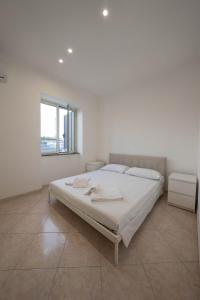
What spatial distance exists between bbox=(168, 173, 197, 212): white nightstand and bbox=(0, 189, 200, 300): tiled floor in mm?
309

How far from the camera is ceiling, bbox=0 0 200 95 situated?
5.08 feet

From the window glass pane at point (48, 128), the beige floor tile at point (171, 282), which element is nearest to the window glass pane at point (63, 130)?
the window glass pane at point (48, 128)

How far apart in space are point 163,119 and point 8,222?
12.0ft

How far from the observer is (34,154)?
2.96 meters

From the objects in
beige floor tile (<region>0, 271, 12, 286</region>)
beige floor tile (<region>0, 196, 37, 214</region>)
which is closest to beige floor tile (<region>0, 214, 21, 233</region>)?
beige floor tile (<region>0, 196, 37, 214</region>)

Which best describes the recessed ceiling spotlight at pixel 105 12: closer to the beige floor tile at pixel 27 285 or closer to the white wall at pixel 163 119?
the white wall at pixel 163 119

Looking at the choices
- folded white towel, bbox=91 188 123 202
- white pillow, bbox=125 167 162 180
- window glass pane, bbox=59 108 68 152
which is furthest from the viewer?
window glass pane, bbox=59 108 68 152

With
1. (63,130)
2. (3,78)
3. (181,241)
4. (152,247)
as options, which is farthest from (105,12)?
(181,241)

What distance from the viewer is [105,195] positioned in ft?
5.84

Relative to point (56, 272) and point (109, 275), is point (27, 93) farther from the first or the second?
point (109, 275)

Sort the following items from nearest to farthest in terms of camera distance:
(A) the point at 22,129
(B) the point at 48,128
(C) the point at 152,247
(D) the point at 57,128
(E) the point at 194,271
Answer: (E) the point at 194,271 → (C) the point at 152,247 → (A) the point at 22,129 → (B) the point at 48,128 → (D) the point at 57,128

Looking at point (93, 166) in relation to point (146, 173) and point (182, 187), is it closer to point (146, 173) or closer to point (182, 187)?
point (146, 173)

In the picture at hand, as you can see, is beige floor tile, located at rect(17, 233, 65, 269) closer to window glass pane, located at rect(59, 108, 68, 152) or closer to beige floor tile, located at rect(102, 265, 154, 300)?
beige floor tile, located at rect(102, 265, 154, 300)

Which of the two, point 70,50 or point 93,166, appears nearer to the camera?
point 70,50
